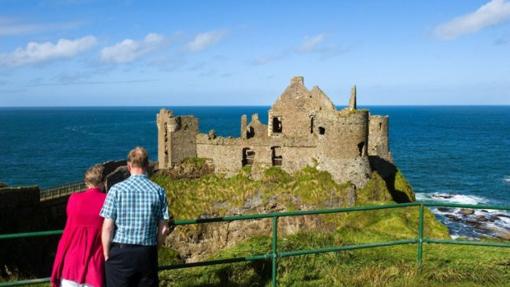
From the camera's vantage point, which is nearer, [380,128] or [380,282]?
[380,282]

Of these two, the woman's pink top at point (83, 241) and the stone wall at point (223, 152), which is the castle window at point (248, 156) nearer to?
the stone wall at point (223, 152)

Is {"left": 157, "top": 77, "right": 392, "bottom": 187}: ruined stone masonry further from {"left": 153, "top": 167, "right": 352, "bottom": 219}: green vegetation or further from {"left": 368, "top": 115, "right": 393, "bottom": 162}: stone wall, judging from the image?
{"left": 153, "top": 167, "right": 352, "bottom": 219}: green vegetation

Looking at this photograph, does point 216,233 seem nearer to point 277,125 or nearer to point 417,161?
point 277,125

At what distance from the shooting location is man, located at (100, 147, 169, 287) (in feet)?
21.9

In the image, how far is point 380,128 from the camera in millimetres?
36969

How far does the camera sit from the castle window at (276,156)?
107 feet

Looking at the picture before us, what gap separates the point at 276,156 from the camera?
108 ft

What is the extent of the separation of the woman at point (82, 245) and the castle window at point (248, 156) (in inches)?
1055

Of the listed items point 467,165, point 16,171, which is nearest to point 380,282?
point 16,171

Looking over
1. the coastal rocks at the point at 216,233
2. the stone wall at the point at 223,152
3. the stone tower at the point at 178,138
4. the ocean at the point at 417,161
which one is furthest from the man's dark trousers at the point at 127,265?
the ocean at the point at 417,161

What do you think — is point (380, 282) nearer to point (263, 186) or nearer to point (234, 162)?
point (263, 186)

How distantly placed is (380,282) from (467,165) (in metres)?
80.6

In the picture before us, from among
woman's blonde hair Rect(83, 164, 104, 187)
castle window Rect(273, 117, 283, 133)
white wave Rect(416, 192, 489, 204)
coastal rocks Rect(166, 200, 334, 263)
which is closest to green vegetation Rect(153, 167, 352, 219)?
coastal rocks Rect(166, 200, 334, 263)

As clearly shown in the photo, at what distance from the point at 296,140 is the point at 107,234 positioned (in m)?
25.3
